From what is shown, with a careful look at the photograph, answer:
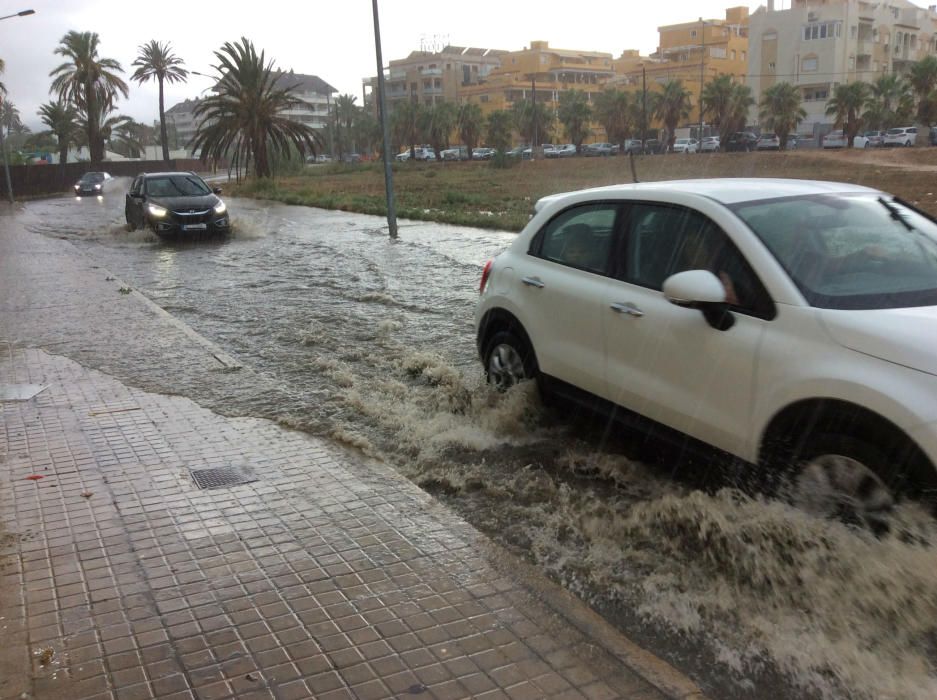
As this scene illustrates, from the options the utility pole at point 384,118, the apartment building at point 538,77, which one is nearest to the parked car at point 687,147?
the apartment building at point 538,77

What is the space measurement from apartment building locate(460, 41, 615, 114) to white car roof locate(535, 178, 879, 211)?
11433 centimetres

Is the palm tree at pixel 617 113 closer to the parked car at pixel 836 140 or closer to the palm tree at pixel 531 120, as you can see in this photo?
the palm tree at pixel 531 120

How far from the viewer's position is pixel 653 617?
3574 millimetres

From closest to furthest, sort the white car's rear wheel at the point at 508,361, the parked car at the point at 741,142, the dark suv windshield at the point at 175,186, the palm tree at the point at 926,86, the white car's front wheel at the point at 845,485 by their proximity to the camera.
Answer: the white car's front wheel at the point at 845,485 < the white car's rear wheel at the point at 508,361 < the dark suv windshield at the point at 175,186 < the palm tree at the point at 926,86 < the parked car at the point at 741,142

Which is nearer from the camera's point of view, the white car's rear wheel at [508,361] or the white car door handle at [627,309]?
the white car door handle at [627,309]

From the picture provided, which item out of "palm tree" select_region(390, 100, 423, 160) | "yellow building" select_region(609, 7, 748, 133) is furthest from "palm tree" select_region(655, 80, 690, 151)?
"palm tree" select_region(390, 100, 423, 160)

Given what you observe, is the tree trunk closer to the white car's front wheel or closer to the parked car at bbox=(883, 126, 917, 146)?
the parked car at bbox=(883, 126, 917, 146)

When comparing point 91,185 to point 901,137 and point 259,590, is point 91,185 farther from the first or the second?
point 259,590

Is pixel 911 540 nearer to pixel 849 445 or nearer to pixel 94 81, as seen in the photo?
pixel 849 445

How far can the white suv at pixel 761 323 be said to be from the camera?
3.53 meters

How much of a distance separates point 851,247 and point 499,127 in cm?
8888

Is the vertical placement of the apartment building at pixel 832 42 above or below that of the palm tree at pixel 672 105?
above

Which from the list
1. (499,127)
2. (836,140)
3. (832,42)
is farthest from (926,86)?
(499,127)

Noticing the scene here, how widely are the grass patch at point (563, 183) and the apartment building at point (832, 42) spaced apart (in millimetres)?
15210
